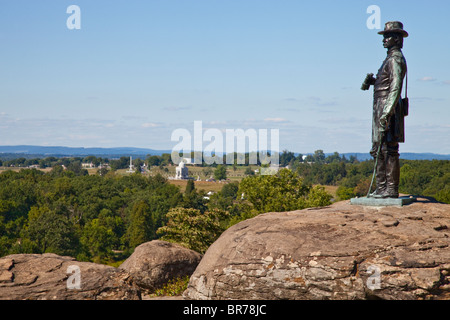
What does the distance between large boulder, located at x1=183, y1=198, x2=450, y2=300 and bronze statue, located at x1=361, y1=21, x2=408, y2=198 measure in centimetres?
104

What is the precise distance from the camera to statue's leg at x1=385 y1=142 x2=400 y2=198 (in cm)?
1510

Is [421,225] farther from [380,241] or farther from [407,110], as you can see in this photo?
[407,110]

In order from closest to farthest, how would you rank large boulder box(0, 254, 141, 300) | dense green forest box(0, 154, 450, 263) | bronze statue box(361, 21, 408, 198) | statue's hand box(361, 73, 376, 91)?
1. large boulder box(0, 254, 141, 300)
2. bronze statue box(361, 21, 408, 198)
3. statue's hand box(361, 73, 376, 91)
4. dense green forest box(0, 154, 450, 263)

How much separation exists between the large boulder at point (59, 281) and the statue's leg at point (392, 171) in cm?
781

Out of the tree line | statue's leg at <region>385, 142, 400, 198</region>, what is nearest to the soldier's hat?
statue's leg at <region>385, 142, 400, 198</region>

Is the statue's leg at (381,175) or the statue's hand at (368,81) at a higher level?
the statue's hand at (368,81)

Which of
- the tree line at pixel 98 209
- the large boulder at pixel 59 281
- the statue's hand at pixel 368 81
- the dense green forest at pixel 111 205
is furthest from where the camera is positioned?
the dense green forest at pixel 111 205

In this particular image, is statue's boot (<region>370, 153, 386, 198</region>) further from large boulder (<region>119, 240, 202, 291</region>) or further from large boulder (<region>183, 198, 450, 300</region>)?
large boulder (<region>119, 240, 202, 291</region>)

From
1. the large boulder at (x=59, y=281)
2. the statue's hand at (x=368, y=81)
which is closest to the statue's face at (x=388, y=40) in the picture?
the statue's hand at (x=368, y=81)

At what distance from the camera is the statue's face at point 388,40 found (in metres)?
15.0

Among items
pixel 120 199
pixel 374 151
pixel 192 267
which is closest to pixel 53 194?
pixel 120 199

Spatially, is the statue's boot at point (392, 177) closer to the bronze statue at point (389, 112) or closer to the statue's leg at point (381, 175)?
the bronze statue at point (389, 112)

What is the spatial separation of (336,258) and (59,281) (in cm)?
696
